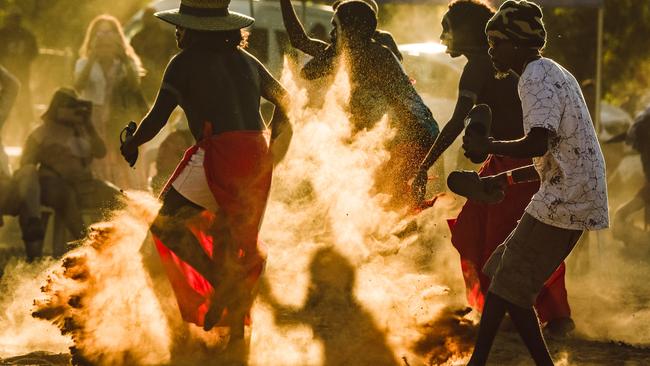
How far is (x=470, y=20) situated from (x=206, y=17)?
179 centimetres

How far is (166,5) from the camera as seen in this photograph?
1587cm

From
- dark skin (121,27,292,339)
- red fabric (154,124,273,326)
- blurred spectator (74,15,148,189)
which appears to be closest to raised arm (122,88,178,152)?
dark skin (121,27,292,339)

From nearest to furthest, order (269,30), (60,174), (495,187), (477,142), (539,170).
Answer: (477,142)
(539,170)
(495,187)
(60,174)
(269,30)

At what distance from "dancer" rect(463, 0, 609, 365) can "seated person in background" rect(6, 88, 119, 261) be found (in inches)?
244

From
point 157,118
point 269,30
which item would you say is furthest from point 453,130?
point 269,30

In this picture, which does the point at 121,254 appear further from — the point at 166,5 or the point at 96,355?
the point at 166,5

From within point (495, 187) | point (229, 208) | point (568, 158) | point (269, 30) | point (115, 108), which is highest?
point (568, 158)

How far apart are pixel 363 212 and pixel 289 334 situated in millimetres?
760

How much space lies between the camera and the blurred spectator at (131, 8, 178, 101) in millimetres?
13914

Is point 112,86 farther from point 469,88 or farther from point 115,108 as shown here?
point 469,88

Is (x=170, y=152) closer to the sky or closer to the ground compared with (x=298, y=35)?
closer to the ground

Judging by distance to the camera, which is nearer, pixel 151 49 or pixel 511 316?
pixel 511 316

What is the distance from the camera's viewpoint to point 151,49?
45.8 ft

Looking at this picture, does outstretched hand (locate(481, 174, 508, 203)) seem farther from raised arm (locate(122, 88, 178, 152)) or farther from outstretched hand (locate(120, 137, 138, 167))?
outstretched hand (locate(120, 137, 138, 167))
